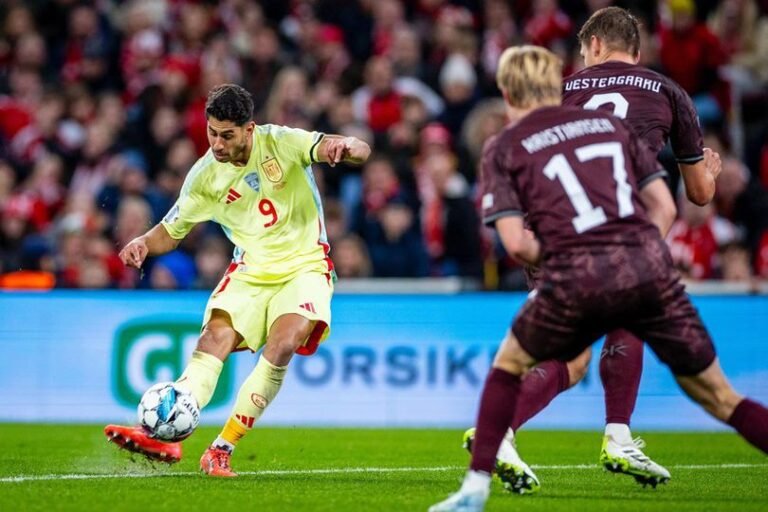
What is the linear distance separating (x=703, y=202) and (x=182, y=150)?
343 inches

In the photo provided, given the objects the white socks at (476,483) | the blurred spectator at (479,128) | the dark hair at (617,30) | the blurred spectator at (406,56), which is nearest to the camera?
the white socks at (476,483)

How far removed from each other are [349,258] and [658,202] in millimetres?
7386

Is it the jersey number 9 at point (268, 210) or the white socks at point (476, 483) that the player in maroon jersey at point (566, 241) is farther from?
the jersey number 9 at point (268, 210)

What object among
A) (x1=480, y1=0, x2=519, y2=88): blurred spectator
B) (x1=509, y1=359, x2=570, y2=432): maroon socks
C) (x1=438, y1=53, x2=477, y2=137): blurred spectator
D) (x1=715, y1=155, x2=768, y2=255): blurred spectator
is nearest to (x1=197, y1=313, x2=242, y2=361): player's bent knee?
(x1=509, y1=359, x2=570, y2=432): maroon socks

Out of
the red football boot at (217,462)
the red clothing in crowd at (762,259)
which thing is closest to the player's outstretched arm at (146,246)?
the red football boot at (217,462)

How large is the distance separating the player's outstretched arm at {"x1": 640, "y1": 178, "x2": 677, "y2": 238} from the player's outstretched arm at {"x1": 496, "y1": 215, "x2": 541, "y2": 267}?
2.37 ft

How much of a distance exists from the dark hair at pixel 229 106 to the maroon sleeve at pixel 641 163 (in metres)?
2.49

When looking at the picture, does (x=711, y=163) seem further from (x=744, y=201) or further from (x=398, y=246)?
(x=744, y=201)

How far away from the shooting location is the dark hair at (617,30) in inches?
299

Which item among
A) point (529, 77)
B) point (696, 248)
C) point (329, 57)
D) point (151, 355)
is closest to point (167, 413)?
point (529, 77)

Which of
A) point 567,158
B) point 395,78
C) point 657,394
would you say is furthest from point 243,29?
point 567,158

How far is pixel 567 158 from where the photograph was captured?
232 inches

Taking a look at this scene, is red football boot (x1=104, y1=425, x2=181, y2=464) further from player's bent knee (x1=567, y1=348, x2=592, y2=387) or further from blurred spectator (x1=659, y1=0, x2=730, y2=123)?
blurred spectator (x1=659, y1=0, x2=730, y2=123)

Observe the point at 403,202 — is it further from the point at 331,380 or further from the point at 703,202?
the point at 703,202
